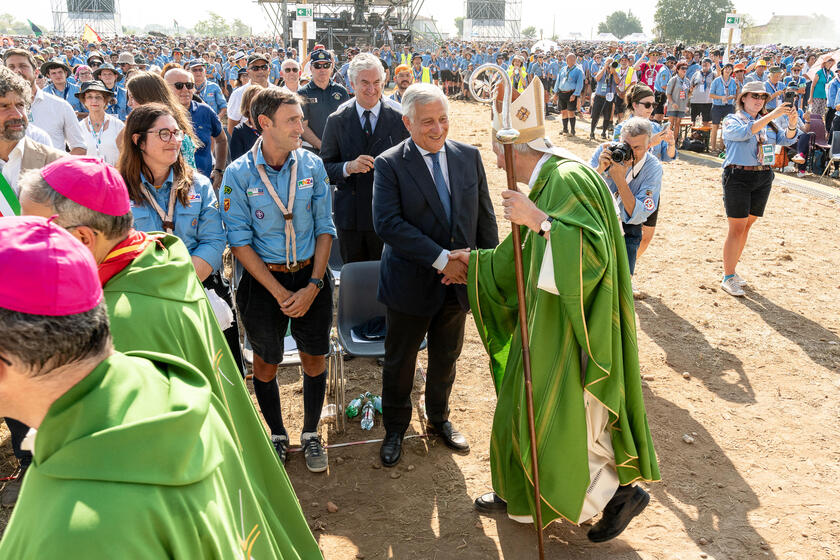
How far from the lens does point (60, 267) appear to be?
3.81ft

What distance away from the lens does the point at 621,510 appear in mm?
3277

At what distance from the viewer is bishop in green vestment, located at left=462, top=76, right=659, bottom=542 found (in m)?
2.92

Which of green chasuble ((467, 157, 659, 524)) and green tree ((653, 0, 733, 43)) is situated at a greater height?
green tree ((653, 0, 733, 43))

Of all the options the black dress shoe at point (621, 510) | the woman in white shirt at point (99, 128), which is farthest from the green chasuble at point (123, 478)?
the woman in white shirt at point (99, 128)

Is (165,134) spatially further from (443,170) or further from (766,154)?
(766,154)

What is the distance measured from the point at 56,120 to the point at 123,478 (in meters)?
5.36

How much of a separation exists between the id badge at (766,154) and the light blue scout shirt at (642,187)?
1.48 metres

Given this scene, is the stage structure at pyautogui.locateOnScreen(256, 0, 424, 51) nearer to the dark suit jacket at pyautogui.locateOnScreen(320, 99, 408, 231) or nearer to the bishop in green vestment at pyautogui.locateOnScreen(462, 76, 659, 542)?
the dark suit jacket at pyautogui.locateOnScreen(320, 99, 408, 231)

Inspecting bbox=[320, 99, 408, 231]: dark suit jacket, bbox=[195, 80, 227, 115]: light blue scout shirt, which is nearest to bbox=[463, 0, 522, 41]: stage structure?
bbox=[195, 80, 227, 115]: light blue scout shirt

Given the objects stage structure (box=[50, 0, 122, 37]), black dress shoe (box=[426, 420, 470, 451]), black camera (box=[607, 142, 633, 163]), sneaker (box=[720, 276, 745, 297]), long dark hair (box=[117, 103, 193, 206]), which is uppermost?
stage structure (box=[50, 0, 122, 37])

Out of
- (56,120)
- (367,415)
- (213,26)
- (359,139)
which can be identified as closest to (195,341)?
(367,415)

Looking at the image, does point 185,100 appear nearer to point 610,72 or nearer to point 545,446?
point 545,446

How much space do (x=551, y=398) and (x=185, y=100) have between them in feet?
16.9

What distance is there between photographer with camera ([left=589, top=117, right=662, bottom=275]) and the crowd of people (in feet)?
0.06
